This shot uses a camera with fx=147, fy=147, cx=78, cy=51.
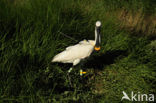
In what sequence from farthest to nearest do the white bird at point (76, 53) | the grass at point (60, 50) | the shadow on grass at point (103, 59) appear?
the shadow on grass at point (103, 59) → the white bird at point (76, 53) → the grass at point (60, 50)

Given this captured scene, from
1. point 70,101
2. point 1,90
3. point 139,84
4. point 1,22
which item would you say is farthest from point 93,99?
point 1,22

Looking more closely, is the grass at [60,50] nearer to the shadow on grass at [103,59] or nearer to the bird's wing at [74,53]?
the shadow on grass at [103,59]

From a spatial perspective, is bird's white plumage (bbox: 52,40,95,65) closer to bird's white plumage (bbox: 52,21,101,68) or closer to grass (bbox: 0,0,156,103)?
bird's white plumage (bbox: 52,21,101,68)

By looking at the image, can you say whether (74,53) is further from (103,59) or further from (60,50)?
(103,59)

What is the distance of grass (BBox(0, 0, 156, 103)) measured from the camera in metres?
1.87

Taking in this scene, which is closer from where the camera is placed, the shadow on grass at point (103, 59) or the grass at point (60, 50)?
the grass at point (60, 50)

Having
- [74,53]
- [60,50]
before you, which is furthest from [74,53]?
[60,50]

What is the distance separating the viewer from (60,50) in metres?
2.46

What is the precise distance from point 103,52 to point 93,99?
972 mm

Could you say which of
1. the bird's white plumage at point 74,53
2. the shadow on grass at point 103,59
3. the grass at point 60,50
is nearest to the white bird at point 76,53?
the bird's white plumage at point 74,53

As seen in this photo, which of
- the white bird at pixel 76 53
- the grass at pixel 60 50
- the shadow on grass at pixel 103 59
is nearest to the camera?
the grass at pixel 60 50

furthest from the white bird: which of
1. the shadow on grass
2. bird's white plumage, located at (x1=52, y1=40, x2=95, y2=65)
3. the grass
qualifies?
the shadow on grass

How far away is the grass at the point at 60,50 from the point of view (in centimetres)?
187

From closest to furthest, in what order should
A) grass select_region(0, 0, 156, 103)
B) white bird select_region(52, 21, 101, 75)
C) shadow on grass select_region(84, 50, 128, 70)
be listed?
grass select_region(0, 0, 156, 103) → white bird select_region(52, 21, 101, 75) → shadow on grass select_region(84, 50, 128, 70)
